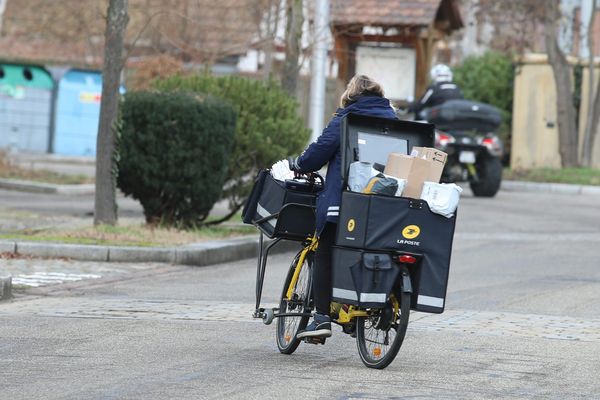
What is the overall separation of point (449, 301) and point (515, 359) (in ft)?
11.1

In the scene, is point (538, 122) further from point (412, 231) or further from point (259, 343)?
point (412, 231)

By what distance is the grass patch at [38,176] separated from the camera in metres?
25.5

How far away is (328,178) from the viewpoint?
9359 mm

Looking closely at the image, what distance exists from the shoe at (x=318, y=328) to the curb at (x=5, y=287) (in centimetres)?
380

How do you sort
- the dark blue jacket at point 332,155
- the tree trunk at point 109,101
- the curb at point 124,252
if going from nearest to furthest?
the dark blue jacket at point 332,155
the curb at point 124,252
the tree trunk at point 109,101

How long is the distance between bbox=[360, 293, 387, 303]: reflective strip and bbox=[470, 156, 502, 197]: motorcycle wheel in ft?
55.3

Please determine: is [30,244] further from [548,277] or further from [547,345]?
[547,345]

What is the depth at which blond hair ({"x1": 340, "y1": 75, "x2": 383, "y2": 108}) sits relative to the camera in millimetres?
9562

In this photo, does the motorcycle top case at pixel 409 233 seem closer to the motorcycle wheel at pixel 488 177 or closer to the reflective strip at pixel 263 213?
the reflective strip at pixel 263 213

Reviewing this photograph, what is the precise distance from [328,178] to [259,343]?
4.76 ft

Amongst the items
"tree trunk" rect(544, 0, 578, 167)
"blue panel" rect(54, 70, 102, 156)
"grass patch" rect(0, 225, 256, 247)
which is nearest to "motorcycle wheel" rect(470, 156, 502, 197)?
"tree trunk" rect(544, 0, 578, 167)

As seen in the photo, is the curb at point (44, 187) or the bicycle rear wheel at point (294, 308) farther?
the curb at point (44, 187)

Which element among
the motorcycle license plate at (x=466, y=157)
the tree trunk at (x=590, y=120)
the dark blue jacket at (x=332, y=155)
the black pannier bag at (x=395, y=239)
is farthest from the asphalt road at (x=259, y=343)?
the tree trunk at (x=590, y=120)

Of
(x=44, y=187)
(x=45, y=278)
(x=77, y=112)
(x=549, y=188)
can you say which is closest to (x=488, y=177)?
(x=549, y=188)
